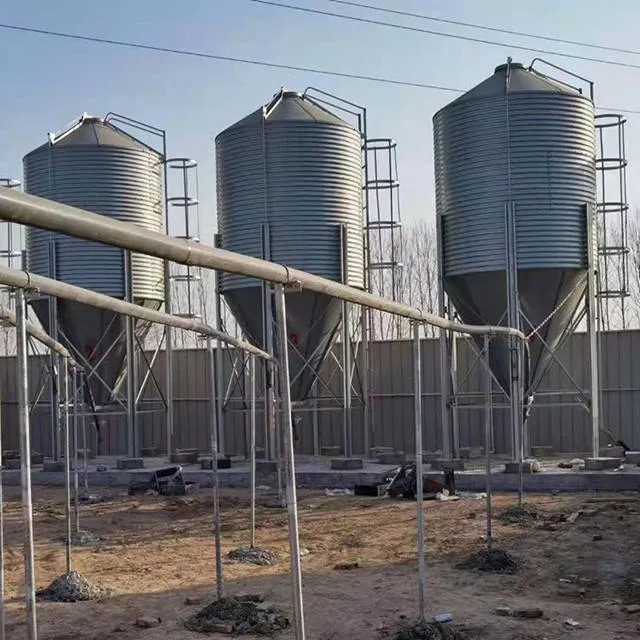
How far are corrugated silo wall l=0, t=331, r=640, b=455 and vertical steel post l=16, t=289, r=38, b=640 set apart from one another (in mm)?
13500

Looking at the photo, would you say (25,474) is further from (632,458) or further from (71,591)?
(632,458)

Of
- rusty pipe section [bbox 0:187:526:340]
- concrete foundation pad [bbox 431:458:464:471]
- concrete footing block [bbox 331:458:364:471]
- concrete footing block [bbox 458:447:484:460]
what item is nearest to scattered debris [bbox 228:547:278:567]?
rusty pipe section [bbox 0:187:526:340]

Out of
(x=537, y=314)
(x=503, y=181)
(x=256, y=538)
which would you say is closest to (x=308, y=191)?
(x=503, y=181)

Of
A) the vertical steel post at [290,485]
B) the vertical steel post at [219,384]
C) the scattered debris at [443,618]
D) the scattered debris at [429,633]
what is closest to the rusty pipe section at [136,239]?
the vertical steel post at [290,485]

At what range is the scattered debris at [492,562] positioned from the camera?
35.6 ft

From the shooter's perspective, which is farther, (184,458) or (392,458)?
(184,458)

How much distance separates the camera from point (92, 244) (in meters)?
23.0

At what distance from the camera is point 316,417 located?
77.4 feet

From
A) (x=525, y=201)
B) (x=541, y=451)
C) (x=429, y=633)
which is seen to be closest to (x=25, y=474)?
(x=429, y=633)

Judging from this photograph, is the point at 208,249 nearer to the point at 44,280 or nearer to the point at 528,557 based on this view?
the point at 44,280

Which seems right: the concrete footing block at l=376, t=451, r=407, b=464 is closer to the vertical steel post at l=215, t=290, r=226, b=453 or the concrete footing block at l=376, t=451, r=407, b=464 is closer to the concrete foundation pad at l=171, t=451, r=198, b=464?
the vertical steel post at l=215, t=290, r=226, b=453

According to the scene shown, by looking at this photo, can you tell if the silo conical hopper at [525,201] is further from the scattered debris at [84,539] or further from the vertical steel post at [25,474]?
the vertical steel post at [25,474]

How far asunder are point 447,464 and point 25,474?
13.4 metres

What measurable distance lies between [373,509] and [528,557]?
4703 mm
